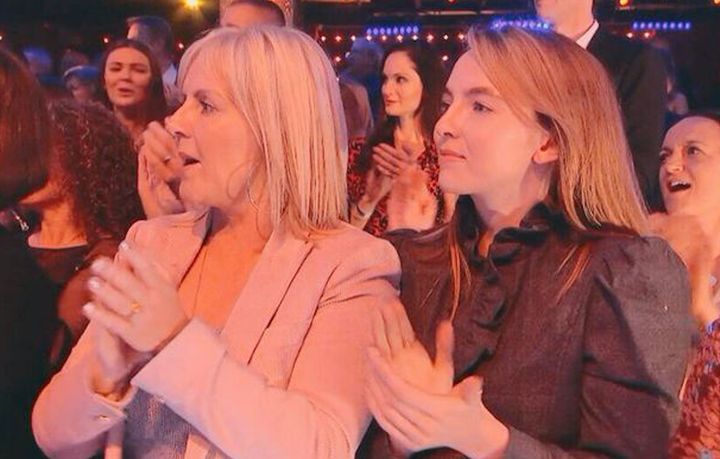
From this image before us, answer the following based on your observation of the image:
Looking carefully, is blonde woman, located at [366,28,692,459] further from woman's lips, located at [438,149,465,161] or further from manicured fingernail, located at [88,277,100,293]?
manicured fingernail, located at [88,277,100,293]

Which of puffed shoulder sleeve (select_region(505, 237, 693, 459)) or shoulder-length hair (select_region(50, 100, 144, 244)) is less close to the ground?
shoulder-length hair (select_region(50, 100, 144, 244))

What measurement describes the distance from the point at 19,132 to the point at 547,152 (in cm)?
93

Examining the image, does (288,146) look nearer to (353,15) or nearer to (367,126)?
(367,126)

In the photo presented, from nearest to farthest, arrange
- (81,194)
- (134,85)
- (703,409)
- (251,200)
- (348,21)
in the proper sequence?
(703,409)
(251,200)
(81,194)
(134,85)
(348,21)

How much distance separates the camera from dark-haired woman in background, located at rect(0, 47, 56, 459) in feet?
5.60

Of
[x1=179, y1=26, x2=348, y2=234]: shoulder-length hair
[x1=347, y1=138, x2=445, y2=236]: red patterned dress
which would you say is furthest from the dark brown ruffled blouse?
[x1=347, y1=138, x2=445, y2=236]: red patterned dress

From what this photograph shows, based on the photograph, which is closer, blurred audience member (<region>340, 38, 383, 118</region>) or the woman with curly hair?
the woman with curly hair

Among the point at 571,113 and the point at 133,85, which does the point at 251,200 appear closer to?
the point at 571,113

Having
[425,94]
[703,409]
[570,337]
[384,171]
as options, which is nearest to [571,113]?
[570,337]

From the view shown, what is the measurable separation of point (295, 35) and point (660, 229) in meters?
1.36

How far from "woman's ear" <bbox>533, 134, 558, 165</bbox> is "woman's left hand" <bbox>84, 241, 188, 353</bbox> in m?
0.67

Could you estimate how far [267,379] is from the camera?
1.50 metres

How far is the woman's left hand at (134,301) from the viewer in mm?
1341

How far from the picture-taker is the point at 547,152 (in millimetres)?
1688
